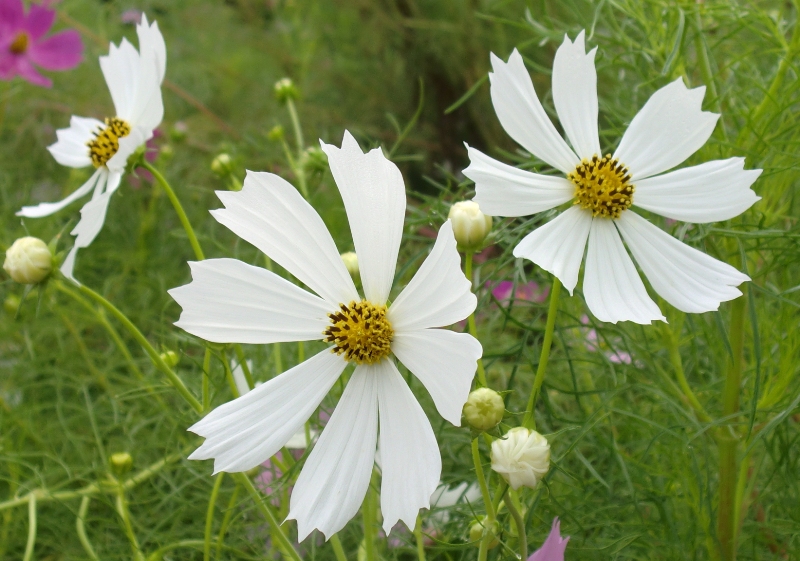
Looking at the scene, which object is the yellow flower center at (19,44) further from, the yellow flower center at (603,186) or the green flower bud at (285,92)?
the yellow flower center at (603,186)

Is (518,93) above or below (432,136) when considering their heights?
below

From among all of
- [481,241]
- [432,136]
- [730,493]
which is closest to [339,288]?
[481,241]

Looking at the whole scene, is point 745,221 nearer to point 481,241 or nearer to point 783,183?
point 783,183

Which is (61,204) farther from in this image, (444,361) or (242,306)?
(444,361)

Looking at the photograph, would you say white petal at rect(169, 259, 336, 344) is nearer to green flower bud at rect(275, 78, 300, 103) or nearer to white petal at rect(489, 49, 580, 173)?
white petal at rect(489, 49, 580, 173)

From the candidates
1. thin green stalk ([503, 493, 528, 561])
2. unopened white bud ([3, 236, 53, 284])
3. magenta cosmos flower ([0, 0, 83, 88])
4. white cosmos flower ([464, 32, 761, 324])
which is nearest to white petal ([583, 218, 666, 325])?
white cosmos flower ([464, 32, 761, 324])

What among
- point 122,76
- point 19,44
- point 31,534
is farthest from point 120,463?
point 19,44

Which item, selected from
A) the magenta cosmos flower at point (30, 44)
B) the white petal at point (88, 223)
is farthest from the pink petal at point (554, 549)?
the magenta cosmos flower at point (30, 44)
